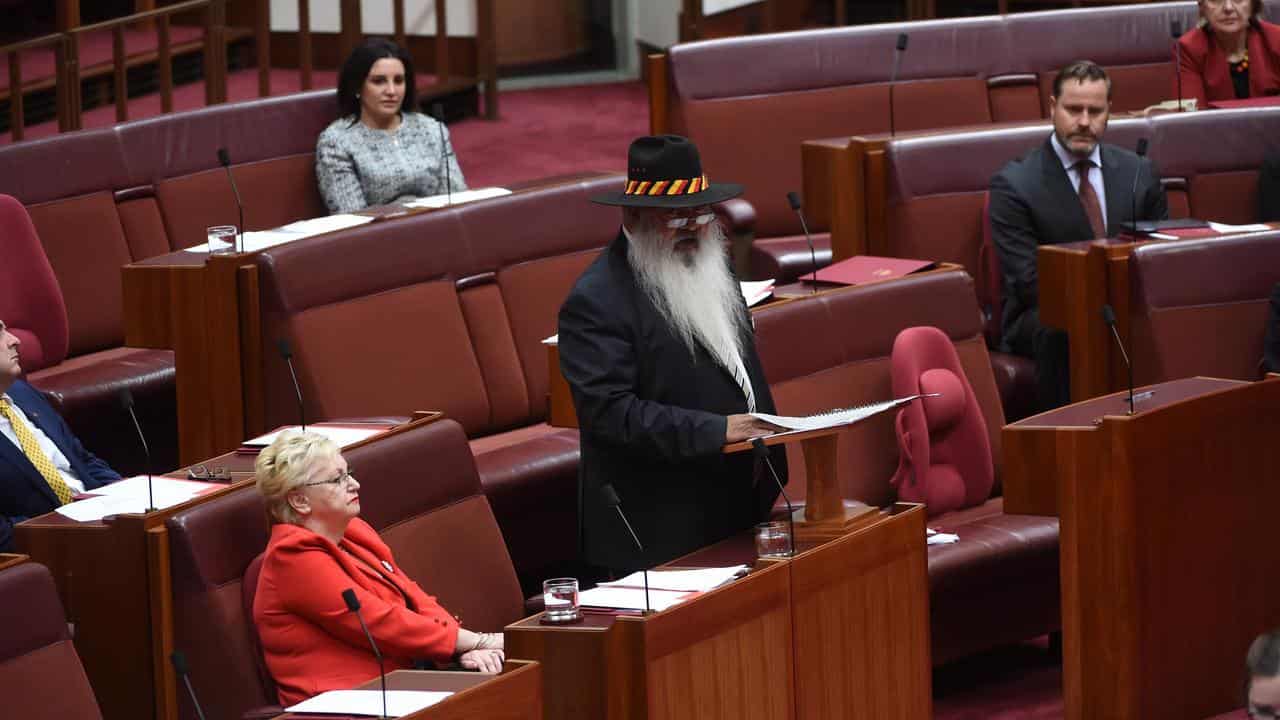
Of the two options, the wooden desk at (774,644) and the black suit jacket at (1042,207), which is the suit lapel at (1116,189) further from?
the wooden desk at (774,644)

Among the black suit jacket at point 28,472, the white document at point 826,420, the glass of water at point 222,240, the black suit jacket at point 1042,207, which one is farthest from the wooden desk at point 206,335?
the black suit jacket at point 1042,207

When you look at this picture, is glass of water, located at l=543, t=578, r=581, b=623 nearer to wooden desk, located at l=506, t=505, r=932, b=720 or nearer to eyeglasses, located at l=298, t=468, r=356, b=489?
wooden desk, located at l=506, t=505, r=932, b=720

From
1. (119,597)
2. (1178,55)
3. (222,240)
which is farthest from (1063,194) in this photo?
(119,597)

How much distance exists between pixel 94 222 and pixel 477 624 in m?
1.38

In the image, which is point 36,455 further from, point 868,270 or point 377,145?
point 868,270

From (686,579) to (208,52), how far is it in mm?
3060

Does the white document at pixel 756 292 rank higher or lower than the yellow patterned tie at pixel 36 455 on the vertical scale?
higher

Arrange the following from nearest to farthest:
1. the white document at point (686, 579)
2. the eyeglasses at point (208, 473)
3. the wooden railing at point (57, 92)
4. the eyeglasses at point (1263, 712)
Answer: the eyeglasses at point (1263, 712) < the white document at point (686, 579) < the eyeglasses at point (208, 473) < the wooden railing at point (57, 92)

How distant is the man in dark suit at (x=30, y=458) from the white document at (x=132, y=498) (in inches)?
7.8

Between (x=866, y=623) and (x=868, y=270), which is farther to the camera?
(x=868, y=270)

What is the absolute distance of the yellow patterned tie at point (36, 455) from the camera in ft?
8.64

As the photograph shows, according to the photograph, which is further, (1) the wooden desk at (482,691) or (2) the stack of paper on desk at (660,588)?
(2) the stack of paper on desk at (660,588)

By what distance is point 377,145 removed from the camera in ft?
12.4

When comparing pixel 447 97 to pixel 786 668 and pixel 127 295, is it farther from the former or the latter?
pixel 786 668
